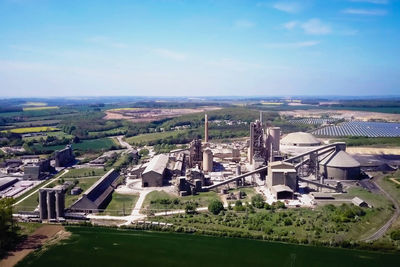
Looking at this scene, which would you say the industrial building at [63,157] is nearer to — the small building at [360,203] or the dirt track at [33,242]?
the dirt track at [33,242]

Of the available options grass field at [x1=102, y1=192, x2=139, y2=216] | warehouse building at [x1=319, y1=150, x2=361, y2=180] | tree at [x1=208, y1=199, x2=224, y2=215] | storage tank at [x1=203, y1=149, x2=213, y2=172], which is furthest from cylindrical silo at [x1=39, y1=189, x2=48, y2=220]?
warehouse building at [x1=319, y1=150, x2=361, y2=180]

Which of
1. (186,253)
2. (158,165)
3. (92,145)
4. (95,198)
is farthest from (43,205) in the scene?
(92,145)

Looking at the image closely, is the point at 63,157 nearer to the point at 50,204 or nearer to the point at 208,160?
the point at 208,160

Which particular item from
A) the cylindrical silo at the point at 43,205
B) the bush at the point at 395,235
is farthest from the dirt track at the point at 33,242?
the bush at the point at 395,235

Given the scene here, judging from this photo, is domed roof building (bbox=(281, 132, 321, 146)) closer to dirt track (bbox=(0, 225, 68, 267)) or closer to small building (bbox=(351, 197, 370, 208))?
small building (bbox=(351, 197, 370, 208))

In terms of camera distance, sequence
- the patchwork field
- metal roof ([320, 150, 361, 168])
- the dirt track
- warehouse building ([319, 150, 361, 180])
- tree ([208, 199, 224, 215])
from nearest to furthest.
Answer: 1. the dirt track
2. tree ([208, 199, 224, 215])
3. warehouse building ([319, 150, 361, 180])
4. metal roof ([320, 150, 361, 168])
5. the patchwork field

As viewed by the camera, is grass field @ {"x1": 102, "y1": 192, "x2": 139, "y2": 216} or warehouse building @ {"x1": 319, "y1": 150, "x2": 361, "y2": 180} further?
warehouse building @ {"x1": 319, "y1": 150, "x2": 361, "y2": 180}

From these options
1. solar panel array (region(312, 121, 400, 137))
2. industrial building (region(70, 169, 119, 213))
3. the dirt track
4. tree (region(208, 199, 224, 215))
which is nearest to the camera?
the dirt track
